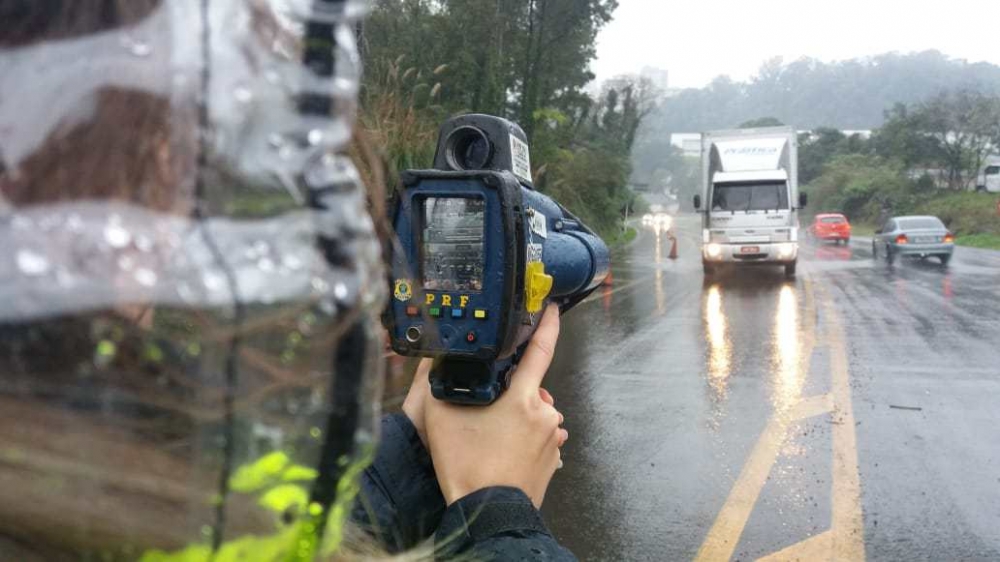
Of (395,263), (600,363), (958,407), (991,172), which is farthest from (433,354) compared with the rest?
(991,172)

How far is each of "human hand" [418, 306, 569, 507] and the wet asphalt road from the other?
2894mm

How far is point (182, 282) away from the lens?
0.50 m

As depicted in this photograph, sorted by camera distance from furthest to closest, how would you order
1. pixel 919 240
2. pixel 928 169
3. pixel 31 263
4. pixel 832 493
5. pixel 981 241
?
pixel 928 169
pixel 981 241
pixel 919 240
pixel 832 493
pixel 31 263

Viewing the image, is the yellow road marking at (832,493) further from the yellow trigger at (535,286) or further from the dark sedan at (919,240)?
the dark sedan at (919,240)

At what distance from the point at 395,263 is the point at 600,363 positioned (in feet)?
25.4

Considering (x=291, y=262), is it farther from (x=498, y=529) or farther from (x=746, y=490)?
(x=746, y=490)

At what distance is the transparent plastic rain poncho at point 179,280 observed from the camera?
474 millimetres

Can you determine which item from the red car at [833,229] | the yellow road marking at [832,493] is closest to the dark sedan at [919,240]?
the red car at [833,229]

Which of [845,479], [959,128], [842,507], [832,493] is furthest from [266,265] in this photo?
[959,128]

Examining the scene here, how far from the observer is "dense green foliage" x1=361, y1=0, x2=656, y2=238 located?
4.99 feet

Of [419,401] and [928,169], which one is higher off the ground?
[928,169]

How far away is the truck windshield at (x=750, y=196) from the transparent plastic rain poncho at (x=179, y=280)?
1761 cm

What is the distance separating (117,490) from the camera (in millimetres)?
504

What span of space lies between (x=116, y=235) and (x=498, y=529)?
0.79 m
